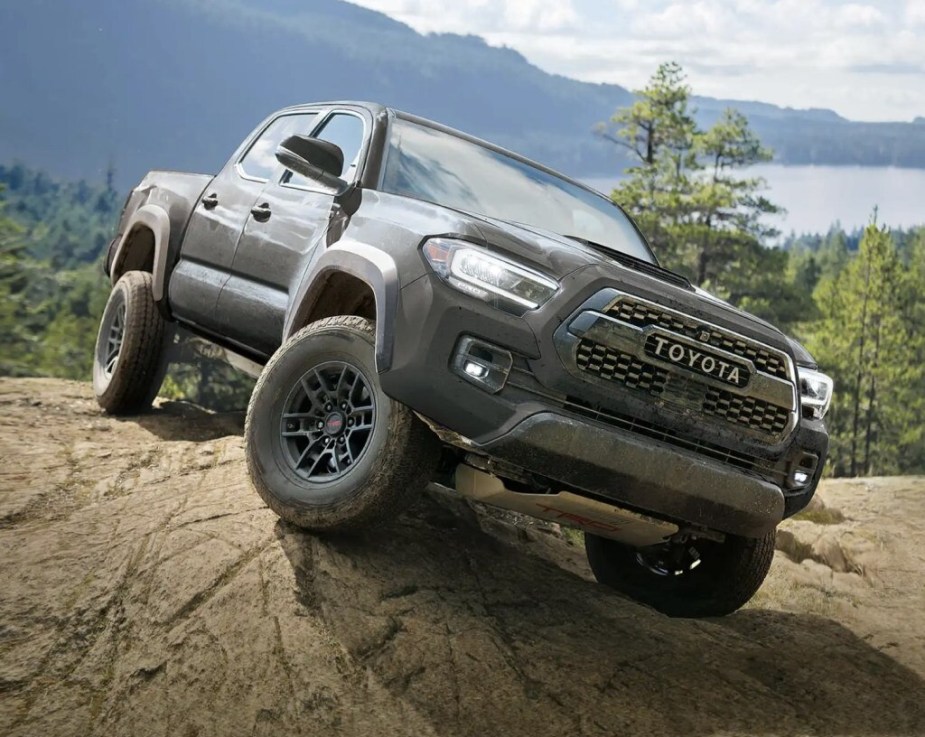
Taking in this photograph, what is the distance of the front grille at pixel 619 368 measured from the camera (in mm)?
3625

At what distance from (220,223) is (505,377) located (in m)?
2.86

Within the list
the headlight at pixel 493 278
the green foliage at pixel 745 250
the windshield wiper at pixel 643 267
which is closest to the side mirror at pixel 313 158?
the headlight at pixel 493 278

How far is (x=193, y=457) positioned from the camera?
562 centimetres

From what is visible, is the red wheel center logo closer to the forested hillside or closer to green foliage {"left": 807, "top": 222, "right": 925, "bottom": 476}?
the forested hillside

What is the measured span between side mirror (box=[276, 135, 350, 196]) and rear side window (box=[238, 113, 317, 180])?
4.00ft

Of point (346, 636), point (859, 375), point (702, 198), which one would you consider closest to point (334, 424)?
point (346, 636)

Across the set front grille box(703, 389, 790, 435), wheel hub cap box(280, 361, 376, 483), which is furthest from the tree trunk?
wheel hub cap box(280, 361, 376, 483)

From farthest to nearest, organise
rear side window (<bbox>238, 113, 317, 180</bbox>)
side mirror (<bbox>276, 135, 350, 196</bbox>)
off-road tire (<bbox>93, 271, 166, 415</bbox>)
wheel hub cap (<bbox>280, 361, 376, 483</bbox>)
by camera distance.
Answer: off-road tire (<bbox>93, 271, 166, 415</bbox>), rear side window (<bbox>238, 113, 317, 180</bbox>), side mirror (<bbox>276, 135, 350, 196</bbox>), wheel hub cap (<bbox>280, 361, 376, 483</bbox>)

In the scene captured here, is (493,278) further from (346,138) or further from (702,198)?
(702,198)

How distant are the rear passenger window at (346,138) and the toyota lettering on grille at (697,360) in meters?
1.82

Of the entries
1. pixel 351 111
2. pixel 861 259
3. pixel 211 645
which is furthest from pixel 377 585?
pixel 861 259

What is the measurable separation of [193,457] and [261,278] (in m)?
1.16

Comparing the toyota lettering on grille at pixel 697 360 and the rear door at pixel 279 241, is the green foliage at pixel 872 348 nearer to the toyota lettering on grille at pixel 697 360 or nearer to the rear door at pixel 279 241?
the rear door at pixel 279 241

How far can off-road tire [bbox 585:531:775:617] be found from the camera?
4.70 m
